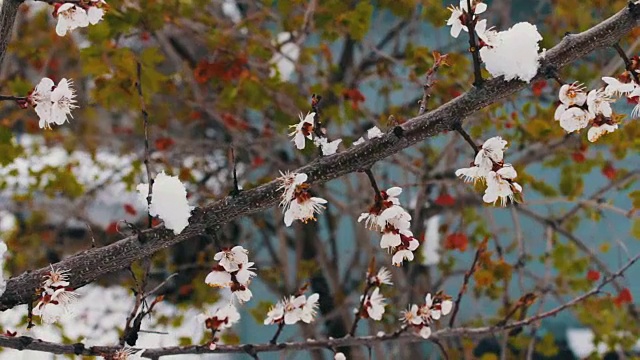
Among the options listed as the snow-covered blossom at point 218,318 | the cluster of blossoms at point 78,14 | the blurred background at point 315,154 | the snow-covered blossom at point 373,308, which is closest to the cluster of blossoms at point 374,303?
the snow-covered blossom at point 373,308

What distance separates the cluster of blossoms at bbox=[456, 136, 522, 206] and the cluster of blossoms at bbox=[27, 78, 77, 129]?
61 centimetres

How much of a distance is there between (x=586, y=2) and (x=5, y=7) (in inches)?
96.2

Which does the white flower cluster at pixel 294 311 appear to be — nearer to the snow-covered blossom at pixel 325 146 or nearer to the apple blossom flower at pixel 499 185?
the snow-covered blossom at pixel 325 146

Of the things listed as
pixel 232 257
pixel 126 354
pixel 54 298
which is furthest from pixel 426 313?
pixel 54 298

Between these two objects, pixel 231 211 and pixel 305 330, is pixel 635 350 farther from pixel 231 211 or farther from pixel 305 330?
pixel 231 211

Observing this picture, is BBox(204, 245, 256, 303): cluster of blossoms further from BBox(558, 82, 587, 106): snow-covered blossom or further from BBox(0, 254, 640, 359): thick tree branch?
BBox(558, 82, 587, 106): snow-covered blossom

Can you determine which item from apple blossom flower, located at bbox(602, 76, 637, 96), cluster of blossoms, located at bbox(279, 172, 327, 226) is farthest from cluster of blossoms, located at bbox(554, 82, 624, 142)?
cluster of blossoms, located at bbox(279, 172, 327, 226)

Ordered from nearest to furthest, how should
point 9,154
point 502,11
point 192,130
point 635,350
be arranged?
point 9,154 → point 502,11 → point 192,130 → point 635,350

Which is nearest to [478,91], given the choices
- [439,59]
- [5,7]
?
[439,59]

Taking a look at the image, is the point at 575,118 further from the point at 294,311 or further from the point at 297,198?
the point at 294,311

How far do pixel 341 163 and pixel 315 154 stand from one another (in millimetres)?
1441

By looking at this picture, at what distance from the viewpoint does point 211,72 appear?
2439 millimetres

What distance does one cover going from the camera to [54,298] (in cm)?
108

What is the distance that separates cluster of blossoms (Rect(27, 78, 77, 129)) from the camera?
113 cm
